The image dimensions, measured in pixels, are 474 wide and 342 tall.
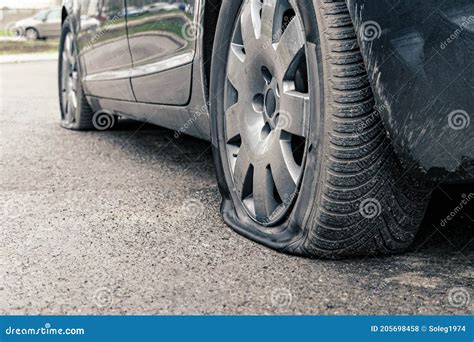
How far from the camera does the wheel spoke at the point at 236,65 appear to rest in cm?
266

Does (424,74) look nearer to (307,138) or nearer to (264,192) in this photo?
(307,138)

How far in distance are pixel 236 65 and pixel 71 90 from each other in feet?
A: 10.6

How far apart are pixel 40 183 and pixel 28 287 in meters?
1.66

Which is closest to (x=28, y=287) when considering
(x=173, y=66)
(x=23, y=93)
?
(x=173, y=66)

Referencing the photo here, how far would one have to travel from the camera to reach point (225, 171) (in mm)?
2863

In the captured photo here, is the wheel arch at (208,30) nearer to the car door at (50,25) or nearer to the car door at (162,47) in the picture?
the car door at (162,47)

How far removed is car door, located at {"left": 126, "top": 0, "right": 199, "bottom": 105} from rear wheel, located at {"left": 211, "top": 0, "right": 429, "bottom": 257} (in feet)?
0.95

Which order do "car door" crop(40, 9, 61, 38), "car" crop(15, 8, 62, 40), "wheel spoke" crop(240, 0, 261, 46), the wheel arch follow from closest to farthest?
"wheel spoke" crop(240, 0, 261, 46) → the wheel arch → "car door" crop(40, 9, 61, 38) → "car" crop(15, 8, 62, 40)

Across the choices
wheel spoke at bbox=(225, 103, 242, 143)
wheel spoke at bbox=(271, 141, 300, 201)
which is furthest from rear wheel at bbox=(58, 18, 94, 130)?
wheel spoke at bbox=(271, 141, 300, 201)

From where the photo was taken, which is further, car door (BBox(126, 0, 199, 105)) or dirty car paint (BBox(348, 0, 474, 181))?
car door (BBox(126, 0, 199, 105))

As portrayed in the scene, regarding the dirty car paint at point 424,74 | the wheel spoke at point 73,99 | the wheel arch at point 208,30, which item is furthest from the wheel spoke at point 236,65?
the wheel spoke at point 73,99

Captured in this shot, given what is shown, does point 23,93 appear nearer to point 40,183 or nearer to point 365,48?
point 40,183

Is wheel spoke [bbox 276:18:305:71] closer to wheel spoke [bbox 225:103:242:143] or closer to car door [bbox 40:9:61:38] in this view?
wheel spoke [bbox 225:103:242:143]

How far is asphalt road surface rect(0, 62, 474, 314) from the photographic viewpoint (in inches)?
78.7
